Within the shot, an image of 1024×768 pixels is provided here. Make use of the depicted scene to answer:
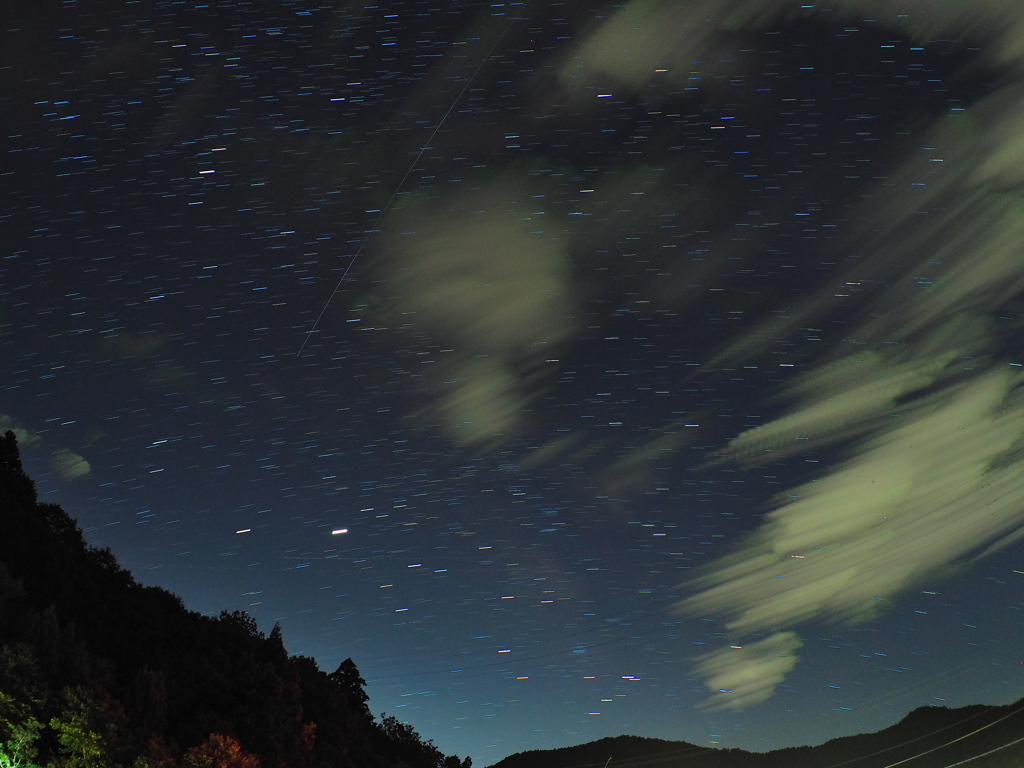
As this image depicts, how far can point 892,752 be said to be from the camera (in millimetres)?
126625

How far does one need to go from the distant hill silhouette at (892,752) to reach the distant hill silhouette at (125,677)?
90.5m

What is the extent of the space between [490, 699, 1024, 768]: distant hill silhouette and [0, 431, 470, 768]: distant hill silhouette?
90507 mm

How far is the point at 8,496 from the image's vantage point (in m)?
32.4

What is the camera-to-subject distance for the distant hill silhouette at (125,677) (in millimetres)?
18547

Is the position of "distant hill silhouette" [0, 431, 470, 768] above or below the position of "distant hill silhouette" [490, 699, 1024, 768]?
above

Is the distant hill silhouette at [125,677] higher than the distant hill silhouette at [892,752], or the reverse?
the distant hill silhouette at [125,677]

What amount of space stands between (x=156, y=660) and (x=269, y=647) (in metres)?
Result: 6.03

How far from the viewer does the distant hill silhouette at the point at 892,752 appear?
11531cm

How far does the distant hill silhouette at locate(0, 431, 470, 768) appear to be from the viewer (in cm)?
1855

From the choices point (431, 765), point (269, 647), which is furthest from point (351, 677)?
point (269, 647)

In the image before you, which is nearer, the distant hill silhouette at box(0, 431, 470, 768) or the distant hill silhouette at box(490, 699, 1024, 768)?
the distant hill silhouette at box(0, 431, 470, 768)

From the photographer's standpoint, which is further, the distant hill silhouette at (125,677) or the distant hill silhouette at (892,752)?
the distant hill silhouette at (892,752)

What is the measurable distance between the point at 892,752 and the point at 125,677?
13265 centimetres

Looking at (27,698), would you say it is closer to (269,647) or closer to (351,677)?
(269,647)
